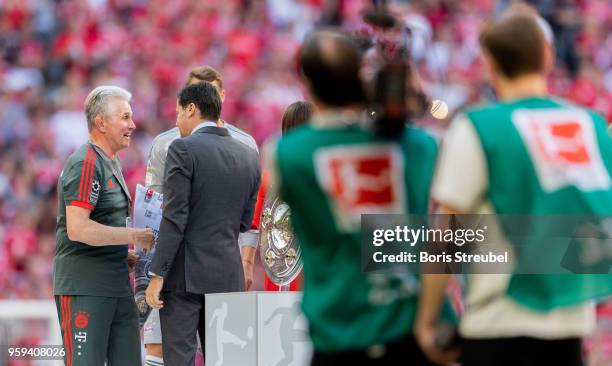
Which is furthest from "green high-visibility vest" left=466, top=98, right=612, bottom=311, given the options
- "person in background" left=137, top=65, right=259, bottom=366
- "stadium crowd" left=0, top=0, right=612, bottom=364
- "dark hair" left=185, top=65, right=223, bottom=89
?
"stadium crowd" left=0, top=0, right=612, bottom=364

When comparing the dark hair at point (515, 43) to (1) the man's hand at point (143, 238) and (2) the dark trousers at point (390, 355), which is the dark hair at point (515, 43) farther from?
(1) the man's hand at point (143, 238)

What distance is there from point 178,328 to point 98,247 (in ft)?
1.74

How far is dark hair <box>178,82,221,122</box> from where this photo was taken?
6.27 meters

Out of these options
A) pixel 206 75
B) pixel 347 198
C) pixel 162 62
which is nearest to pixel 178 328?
pixel 206 75

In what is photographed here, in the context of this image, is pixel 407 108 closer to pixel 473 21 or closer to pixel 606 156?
pixel 606 156

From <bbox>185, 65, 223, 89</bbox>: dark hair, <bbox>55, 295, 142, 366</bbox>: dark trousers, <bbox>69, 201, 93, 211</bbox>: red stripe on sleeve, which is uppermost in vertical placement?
<bbox>185, 65, 223, 89</bbox>: dark hair

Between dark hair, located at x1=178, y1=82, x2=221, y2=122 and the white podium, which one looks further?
dark hair, located at x1=178, y1=82, x2=221, y2=122

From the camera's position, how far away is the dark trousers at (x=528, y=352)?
3.35 meters

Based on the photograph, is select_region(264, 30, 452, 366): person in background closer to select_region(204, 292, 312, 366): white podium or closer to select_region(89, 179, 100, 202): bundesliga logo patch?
select_region(204, 292, 312, 366): white podium

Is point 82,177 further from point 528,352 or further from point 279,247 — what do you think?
point 528,352

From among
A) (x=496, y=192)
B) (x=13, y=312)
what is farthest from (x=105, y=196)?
(x=496, y=192)

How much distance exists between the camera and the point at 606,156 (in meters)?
3.49

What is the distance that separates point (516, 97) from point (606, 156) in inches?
11.2

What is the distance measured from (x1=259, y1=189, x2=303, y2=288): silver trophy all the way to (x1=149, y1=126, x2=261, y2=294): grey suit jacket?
0.80ft
